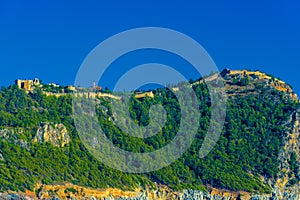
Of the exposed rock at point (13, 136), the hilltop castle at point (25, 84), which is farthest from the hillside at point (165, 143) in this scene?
the hilltop castle at point (25, 84)

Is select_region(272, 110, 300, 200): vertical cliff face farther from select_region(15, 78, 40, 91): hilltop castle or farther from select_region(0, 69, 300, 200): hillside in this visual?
select_region(15, 78, 40, 91): hilltop castle

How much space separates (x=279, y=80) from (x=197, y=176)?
3031 centimetres

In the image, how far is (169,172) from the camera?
150875 millimetres

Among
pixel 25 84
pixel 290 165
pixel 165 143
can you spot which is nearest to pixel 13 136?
pixel 165 143

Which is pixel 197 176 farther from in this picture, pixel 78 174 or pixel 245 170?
pixel 78 174

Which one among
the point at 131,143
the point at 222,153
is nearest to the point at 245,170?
the point at 222,153

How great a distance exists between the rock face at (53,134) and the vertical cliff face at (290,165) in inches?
1138

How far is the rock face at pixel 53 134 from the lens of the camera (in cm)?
14762

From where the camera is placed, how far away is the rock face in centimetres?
14762

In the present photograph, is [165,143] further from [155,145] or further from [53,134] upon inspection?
[53,134]

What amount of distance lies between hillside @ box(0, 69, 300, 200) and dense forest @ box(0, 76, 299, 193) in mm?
133

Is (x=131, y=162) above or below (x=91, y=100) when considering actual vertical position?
below

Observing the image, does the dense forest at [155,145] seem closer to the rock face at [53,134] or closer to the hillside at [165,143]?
the hillside at [165,143]

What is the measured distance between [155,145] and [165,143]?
1442 mm
